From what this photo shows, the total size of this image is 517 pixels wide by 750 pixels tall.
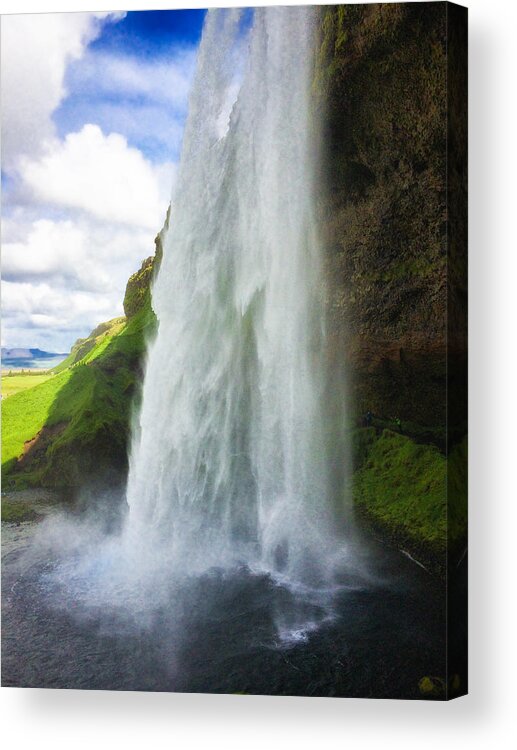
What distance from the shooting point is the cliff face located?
322 inches

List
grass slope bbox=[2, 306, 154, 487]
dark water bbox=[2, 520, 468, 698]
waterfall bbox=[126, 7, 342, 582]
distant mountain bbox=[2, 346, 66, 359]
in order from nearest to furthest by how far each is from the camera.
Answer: dark water bbox=[2, 520, 468, 698] → waterfall bbox=[126, 7, 342, 582] → grass slope bbox=[2, 306, 154, 487] → distant mountain bbox=[2, 346, 66, 359]

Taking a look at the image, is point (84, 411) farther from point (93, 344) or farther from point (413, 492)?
point (413, 492)

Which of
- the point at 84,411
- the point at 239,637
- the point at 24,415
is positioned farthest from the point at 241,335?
the point at 239,637

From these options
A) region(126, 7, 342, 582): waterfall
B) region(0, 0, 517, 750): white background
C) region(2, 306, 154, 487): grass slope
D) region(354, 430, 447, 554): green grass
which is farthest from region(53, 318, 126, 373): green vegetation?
region(0, 0, 517, 750): white background

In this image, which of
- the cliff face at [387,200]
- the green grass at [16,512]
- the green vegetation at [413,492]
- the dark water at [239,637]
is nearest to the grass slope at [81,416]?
the green grass at [16,512]

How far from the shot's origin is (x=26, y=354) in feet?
30.7

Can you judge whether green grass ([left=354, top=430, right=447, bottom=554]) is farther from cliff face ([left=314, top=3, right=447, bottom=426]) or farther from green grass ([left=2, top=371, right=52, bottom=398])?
green grass ([left=2, top=371, right=52, bottom=398])

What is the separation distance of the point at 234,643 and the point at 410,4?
5.72 m

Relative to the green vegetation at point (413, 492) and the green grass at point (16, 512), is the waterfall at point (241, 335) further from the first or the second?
the green grass at point (16, 512)

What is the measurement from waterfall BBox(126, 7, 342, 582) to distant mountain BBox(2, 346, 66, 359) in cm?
101

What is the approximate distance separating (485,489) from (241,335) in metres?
2.59

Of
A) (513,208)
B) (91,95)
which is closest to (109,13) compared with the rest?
(91,95)

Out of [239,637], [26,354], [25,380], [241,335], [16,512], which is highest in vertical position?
[241,335]

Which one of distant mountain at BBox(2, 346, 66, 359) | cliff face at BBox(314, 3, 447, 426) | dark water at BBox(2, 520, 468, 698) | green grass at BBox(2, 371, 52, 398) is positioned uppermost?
cliff face at BBox(314, 3, 447, 426)
